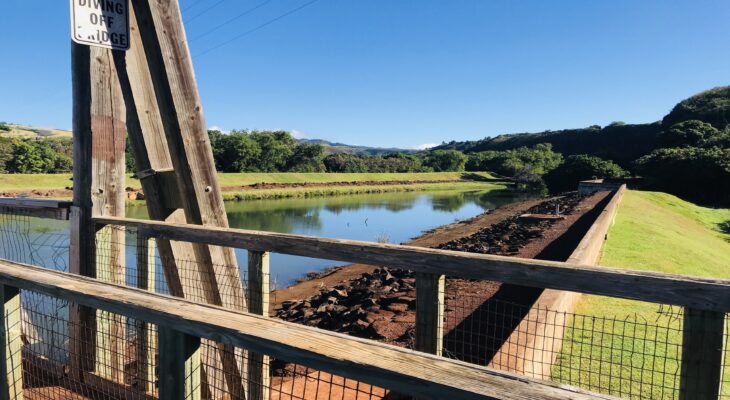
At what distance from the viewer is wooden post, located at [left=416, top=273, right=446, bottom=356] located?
100 inches

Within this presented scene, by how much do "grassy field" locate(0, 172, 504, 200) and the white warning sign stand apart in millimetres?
33276

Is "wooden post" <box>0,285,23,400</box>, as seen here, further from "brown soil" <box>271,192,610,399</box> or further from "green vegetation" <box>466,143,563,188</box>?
"green vegetation" <box>466,143,563,188</box>

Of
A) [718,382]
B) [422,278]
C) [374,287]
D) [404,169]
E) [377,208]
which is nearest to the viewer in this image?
[718,382]

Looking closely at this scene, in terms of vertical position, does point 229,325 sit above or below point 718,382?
above

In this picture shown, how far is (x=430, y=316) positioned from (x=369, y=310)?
5.13 m

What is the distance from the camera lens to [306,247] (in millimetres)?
2971

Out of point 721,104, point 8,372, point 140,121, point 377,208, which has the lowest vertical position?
point 377,208

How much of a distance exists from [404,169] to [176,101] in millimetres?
91957

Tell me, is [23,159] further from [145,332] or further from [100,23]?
[145,332]

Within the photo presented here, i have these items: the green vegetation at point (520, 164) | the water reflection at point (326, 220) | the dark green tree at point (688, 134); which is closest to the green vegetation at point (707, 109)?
the dark green tree at point (688, 134)

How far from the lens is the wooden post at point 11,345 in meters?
2.04

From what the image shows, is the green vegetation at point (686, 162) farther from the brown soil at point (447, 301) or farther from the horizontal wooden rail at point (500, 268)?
the horizontal wooden rail at point (500, 268)

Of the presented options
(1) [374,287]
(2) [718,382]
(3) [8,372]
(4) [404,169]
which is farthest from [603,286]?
(4) [404,169]

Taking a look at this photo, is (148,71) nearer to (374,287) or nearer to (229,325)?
(229,325)
